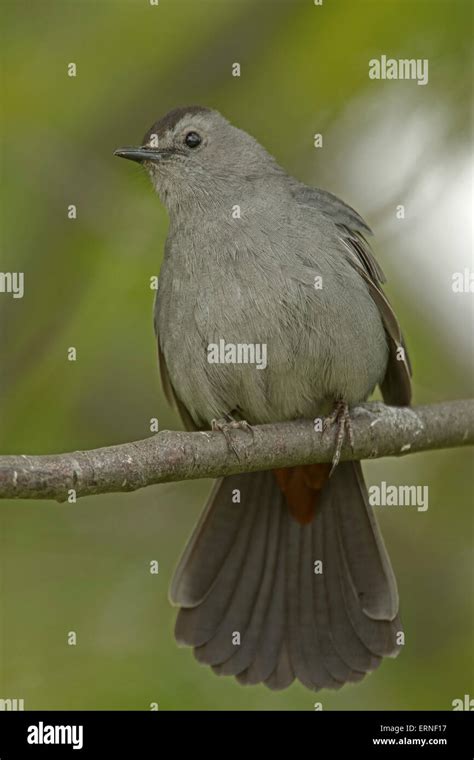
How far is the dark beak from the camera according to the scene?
5.20 m

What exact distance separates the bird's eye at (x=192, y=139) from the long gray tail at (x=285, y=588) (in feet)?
5.81

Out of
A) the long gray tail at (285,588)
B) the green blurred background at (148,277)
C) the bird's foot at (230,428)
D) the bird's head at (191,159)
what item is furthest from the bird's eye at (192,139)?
the long gray tail at (285,588)

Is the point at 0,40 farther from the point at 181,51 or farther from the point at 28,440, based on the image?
the point at 28,440

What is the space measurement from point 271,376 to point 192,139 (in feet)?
4.38

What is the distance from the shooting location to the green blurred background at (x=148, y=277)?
527 cm

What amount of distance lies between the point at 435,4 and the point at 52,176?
7.50 feet

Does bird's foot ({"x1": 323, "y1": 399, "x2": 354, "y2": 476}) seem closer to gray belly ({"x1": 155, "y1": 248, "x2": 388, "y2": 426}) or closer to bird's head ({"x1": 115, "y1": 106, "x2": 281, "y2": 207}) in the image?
gray belly ({"x1": 155, "y1": 248, "x2": 388, "y2": 426})

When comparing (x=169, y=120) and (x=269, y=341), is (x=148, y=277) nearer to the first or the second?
(x=169, y=120)

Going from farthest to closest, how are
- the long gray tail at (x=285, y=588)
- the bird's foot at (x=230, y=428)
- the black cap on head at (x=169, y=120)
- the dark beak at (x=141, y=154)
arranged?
the long gray tail at (x=285, y=588) < the black cap on head at (x=169, y=120) < the dark beak at (x=141, y=154) < the bird's foot at (x=230, y=428)

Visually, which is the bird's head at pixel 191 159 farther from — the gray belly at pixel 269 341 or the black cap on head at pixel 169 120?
the gray belly at pixel 269 341

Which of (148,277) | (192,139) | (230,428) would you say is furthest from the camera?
(148,277)

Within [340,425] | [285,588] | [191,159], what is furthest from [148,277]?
[285,588]

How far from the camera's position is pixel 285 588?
561 centimetres

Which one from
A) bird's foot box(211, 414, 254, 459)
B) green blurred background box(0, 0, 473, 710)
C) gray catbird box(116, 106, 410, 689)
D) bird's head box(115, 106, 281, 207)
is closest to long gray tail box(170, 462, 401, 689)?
gray catbird box(116, 106, 410, 689)
